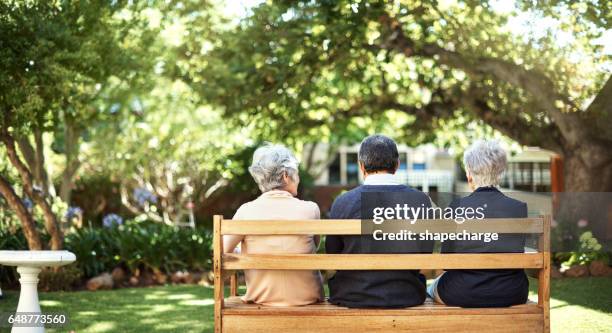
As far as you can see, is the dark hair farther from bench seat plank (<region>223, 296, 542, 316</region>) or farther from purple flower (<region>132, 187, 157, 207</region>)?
purple flower (<region>132, 187, 157, 207</region>)

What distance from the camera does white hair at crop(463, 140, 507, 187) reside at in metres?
4.24

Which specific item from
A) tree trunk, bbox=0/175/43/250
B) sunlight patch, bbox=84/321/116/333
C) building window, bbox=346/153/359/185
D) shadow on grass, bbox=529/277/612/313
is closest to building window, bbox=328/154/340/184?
building window, bbox=346/153/359/185

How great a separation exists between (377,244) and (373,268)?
0.53 ft

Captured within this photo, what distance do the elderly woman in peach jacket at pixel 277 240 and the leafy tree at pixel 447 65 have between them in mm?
5119

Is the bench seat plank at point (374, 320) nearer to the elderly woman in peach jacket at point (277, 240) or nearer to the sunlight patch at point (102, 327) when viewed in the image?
the elderly woman in peach jacket at point (277, 240)

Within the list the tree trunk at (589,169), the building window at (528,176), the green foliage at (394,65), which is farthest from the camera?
the building window at (528,176)

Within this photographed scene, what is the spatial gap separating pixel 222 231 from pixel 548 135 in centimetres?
909

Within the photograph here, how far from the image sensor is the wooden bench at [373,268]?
4020mm

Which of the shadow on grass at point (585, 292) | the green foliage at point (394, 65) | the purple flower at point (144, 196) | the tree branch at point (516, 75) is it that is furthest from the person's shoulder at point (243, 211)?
the purple flower at point (144, 196)

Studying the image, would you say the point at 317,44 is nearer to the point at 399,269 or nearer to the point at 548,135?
the point at 548,135

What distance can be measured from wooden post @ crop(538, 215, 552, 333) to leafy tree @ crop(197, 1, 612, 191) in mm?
4877

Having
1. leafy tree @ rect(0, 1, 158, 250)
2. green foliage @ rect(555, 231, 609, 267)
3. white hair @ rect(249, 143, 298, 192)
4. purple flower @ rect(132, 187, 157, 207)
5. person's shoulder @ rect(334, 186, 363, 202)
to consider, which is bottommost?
green foliage @ rect(555, 231, 609, 267)

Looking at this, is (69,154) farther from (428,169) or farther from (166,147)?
(428,169)

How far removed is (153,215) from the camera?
16.9 metres
